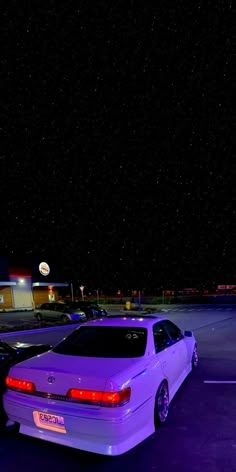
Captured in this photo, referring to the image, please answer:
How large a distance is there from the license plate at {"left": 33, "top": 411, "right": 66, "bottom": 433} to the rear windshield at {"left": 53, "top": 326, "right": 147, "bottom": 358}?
92 centimetres

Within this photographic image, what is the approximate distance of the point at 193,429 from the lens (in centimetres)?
495

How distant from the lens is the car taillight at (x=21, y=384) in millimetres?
4277

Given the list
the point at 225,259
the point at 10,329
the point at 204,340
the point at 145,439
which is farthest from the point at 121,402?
the point at 225,259

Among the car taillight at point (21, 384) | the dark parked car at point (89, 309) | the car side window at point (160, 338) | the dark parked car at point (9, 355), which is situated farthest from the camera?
the dark parked car at point (89, 309)

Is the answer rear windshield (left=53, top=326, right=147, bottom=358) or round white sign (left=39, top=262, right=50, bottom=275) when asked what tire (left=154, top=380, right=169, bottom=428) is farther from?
round white sign (left=39, top=262, right=50, bottom=275)

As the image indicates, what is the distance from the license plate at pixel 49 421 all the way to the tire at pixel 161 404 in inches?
53.8

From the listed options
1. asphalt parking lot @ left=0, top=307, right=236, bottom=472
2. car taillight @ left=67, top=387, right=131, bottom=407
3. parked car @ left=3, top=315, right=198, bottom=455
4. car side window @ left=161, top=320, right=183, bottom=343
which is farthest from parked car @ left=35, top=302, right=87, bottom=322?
car taillight @ left=67, top=387, right=131, bottom=407

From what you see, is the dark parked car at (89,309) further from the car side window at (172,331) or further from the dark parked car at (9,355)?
the car side window at (172,331)

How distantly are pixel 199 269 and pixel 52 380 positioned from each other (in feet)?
324

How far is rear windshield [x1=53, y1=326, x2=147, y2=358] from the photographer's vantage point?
489 cm

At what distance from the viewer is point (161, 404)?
504cm

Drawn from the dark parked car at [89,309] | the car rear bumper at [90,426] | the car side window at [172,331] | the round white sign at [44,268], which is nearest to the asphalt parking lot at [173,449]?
the car rear bumper at [90,426]

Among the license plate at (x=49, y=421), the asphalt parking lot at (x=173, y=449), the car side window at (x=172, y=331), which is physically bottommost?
the asphalt parking lot at (x=173, y=449)

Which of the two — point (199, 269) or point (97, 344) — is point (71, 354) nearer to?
point (97, 344)
